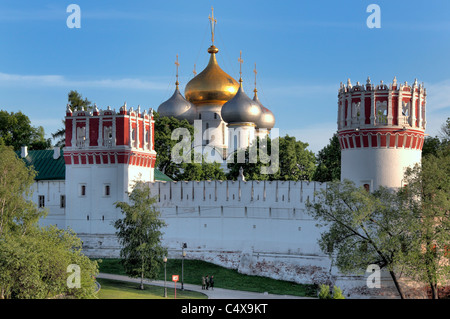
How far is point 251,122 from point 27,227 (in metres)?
37.0

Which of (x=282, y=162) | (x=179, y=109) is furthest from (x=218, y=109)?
(x=282, y=162)

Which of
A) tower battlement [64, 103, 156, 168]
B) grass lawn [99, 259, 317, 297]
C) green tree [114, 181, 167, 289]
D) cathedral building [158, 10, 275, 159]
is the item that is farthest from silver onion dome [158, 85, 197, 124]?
green tree [114, 181, 167, 289]

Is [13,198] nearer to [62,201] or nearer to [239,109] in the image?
[62,201]

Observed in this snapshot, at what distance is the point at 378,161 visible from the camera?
4500cm

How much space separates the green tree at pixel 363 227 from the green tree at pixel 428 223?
1.81ft

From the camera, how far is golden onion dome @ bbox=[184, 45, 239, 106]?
262 ft

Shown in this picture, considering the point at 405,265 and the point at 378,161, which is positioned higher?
the point at 378,161

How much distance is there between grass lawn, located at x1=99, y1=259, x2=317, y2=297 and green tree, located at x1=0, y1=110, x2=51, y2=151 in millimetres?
20096

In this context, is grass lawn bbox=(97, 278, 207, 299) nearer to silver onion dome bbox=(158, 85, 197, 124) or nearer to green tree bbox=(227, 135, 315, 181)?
green tree bbox=(227, 135, 315, 181)

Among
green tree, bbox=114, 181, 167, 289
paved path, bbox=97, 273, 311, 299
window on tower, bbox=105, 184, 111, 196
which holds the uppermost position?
window on tower, bbox=105, 184, 111, 196

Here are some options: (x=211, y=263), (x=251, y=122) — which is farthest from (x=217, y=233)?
(x=251, y=122)

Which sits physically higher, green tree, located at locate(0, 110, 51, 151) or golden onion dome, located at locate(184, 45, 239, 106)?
golden onion dome, located at locate(184, 45, 239, 106)
